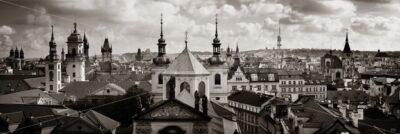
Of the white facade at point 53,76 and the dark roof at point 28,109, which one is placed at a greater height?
the white facade at point 53,76

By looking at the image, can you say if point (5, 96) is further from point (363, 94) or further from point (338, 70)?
point (338, 70)

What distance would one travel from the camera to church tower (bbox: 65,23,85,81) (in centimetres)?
9369

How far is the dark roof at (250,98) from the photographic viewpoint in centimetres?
6684

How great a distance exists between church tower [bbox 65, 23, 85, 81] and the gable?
212 feet

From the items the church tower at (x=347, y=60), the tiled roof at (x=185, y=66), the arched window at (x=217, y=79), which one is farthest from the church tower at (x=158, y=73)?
the church tower at (x=347, y=60)

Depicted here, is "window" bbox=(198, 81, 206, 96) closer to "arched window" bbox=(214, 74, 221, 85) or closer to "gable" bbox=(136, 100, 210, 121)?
"arched window" bbox=(214, 74, 221, 85)

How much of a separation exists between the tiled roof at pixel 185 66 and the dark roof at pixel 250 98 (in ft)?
45.0

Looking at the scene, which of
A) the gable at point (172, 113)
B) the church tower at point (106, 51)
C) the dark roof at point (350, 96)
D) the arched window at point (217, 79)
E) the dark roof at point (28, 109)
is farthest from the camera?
the church tower at point (106, 51)

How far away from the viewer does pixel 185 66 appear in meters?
56.4

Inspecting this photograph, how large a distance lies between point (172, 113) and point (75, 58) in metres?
66.5

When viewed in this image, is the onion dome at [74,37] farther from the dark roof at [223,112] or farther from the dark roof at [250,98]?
the dark roof at [223,112]

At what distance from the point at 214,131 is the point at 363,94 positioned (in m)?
58.7

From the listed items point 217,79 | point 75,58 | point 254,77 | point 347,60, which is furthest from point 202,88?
point 347,60

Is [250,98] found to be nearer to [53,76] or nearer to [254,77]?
[254,77]
